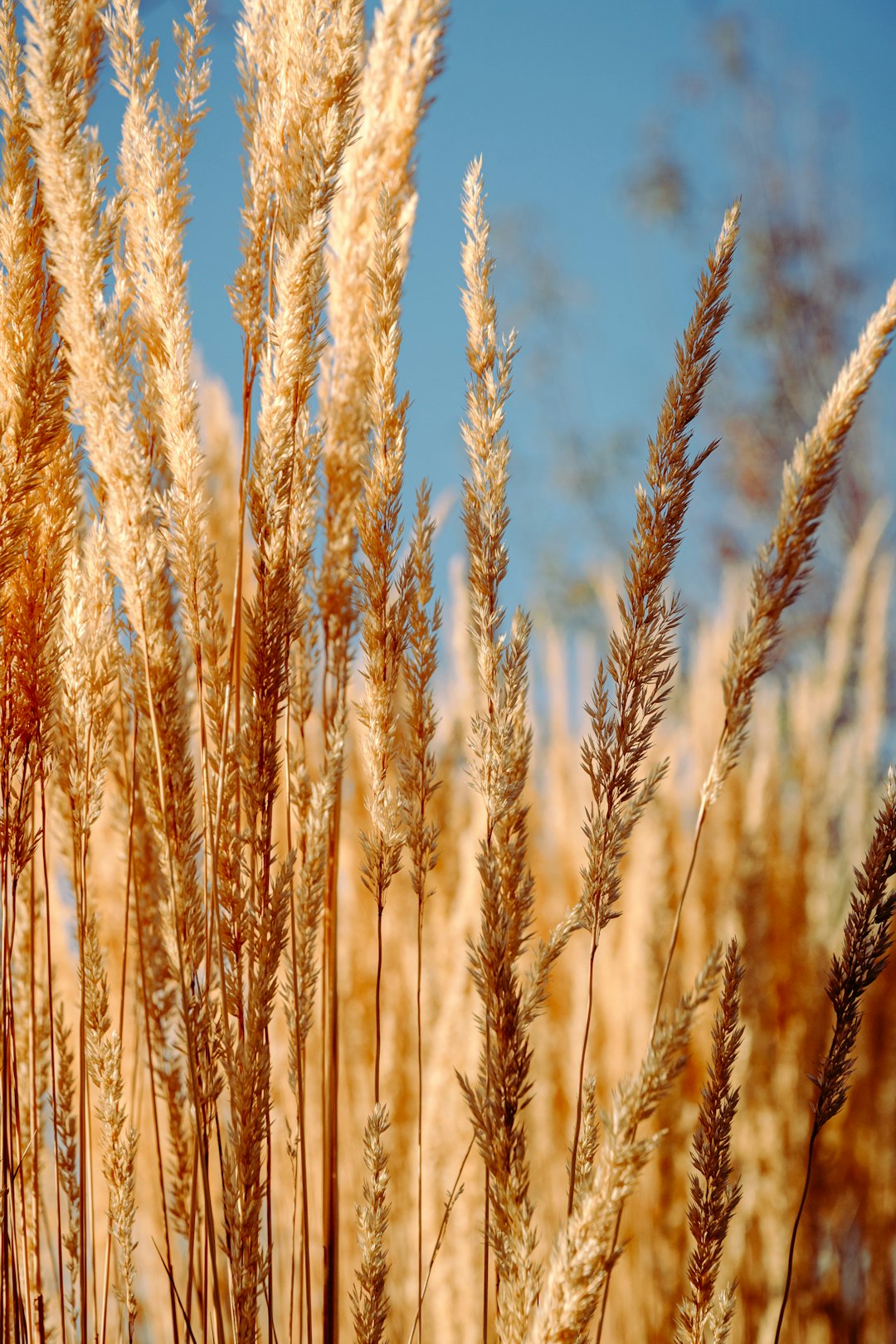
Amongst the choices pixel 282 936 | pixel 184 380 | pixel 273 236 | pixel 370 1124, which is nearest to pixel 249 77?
pixel 273 236

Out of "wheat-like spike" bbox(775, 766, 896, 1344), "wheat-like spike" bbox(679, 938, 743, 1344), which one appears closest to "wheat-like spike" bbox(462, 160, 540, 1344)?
"wheat-like spike" bbox(679, 938, 743, 1344)

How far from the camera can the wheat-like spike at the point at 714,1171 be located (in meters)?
0.87

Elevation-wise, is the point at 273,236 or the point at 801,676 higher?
the point at 801,676

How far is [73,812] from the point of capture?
100cm

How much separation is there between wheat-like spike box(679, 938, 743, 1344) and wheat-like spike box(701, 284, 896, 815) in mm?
195

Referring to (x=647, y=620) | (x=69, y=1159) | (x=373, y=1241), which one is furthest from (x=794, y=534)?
(x=69, y=1159)

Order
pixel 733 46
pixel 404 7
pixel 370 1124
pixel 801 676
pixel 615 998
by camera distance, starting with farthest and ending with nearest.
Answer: pixel 733 46, pixel 801 676, pixel 615 998, pixel 404 7, pixel 370 1124

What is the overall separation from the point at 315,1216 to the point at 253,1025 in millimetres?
1814

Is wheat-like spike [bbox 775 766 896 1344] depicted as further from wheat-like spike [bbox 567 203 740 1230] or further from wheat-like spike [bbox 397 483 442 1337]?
wheat-like spike [bbox 397 483 442 1337]

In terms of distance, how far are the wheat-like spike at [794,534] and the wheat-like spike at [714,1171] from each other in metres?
0.19

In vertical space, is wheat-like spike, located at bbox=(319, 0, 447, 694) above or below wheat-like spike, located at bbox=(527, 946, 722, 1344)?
above

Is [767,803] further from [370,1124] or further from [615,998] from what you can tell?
[370,1124]

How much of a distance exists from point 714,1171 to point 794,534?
1.87 ft

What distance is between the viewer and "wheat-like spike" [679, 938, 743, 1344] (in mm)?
872
